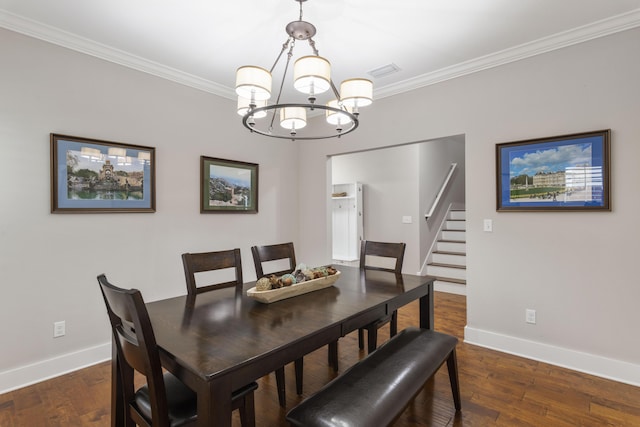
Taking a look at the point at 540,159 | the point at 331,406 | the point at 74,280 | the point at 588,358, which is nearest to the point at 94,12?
the point at 74,280

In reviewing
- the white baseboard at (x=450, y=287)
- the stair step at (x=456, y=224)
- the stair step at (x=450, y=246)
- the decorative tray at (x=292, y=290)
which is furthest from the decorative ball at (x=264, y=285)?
the stair step at (x=456, y=224)

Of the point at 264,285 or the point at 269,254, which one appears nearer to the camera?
the point at 264,285

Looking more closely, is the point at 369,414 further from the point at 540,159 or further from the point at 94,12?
the point at 94,12

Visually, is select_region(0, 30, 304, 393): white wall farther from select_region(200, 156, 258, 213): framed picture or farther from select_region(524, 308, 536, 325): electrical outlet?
select_region(524, 308, 536, 325): electrical outlet

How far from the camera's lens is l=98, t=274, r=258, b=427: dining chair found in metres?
1.16

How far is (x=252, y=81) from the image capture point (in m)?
1.75

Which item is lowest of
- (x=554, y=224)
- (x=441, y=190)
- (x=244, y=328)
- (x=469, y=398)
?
(x=469, y=398)

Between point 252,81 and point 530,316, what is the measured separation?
290 cm

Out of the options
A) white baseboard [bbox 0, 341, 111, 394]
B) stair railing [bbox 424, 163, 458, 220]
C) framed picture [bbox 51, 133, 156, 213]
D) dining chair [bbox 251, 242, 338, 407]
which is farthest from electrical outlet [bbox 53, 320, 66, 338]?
stair railing [bbox 424, 163, 458, 220]

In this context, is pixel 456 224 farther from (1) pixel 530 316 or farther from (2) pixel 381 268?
(2) pixel 381 268

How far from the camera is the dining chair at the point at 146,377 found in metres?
1.16

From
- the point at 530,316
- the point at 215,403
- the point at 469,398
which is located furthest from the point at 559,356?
the point at 215,403

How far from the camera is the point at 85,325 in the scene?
2697 millimetres

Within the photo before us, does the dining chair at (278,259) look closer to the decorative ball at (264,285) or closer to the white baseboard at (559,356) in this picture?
the decorative ball at (264,285)
